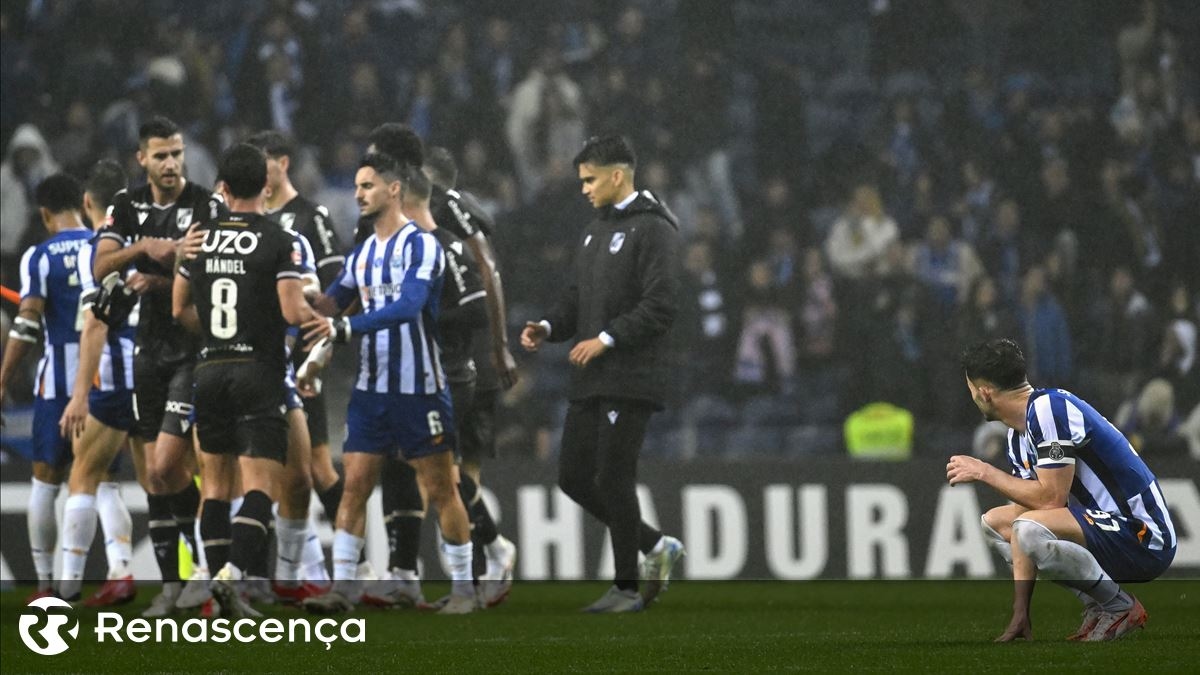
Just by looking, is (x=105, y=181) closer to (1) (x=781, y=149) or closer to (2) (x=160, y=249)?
(2) (x=160, y=249)

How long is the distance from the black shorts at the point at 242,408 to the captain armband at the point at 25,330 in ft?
4.57

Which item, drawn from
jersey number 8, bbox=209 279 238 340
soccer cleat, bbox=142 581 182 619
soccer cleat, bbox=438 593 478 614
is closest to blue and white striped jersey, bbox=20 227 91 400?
soccer cleat, bbox=142 581 182 619

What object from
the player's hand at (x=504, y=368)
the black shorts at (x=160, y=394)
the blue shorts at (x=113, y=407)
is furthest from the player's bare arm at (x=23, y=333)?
the player's hand at (x=504, y=368)

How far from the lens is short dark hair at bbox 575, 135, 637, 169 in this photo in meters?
7.45

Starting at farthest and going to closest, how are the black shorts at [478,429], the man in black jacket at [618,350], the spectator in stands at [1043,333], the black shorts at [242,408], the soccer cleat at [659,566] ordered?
the spectator in stands at [1043,333] < the black shorts at [478,429] < the soccer cleat at [659,566] < the man in black jacket at [618,350] < the black shorts at [242,408]

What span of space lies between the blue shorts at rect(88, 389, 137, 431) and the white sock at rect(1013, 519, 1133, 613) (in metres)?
3.99

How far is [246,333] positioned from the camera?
6.59 m

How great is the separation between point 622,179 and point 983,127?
612 centimetres

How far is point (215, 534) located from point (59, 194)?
2155 mm

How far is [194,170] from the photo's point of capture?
12289mm

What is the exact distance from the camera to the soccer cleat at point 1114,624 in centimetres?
547

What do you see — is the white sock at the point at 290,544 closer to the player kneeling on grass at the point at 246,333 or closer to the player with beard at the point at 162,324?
the player with beard at the point at 162,324

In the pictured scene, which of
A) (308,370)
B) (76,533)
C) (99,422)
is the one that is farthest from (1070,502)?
(76,533)

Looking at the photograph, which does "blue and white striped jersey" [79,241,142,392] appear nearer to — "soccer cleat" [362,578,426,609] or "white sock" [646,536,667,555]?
"soccer cleat" [362,578,426,609]
